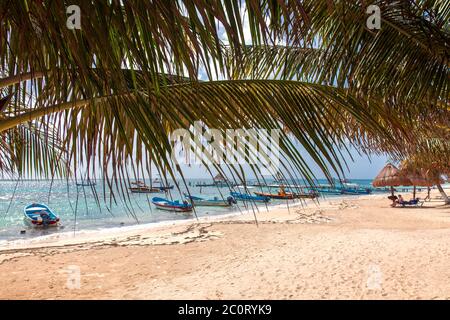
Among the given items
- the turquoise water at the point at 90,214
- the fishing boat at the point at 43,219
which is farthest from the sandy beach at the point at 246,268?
the fishing boat at the point at 43,219

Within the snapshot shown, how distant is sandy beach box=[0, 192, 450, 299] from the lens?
452cm

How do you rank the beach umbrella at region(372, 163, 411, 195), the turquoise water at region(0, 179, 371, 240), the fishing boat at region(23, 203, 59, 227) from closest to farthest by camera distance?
the turquoise water at region(0, 179, 371, 240), the fishing boat at region(23, 203, 59, 227), the beach umbrella at region(372, 163, 411, 195)

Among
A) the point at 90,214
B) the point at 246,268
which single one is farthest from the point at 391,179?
the point at 90,214

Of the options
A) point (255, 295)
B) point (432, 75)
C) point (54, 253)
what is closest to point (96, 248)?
point (54, 253)

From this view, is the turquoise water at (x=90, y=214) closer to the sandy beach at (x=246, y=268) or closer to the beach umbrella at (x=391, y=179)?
the sandy beach at (x=246, y=268)

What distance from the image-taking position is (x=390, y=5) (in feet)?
6.53

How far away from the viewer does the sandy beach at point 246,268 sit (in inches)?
178

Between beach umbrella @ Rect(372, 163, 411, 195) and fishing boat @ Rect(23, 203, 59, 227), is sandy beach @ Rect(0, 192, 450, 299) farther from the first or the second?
Answer: beach umbrella @ Rect(372, 163, 411, 195)

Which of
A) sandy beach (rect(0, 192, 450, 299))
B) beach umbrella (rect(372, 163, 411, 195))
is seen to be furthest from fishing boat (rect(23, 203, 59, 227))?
beach umbrella (rect(372, 163, 411, 195))

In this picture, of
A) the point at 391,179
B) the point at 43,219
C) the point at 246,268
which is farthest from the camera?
the point at 391,179

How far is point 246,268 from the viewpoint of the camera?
5.79 m

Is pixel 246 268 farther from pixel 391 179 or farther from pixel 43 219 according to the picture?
pixel 391 179

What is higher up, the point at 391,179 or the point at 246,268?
the point at 391,179
